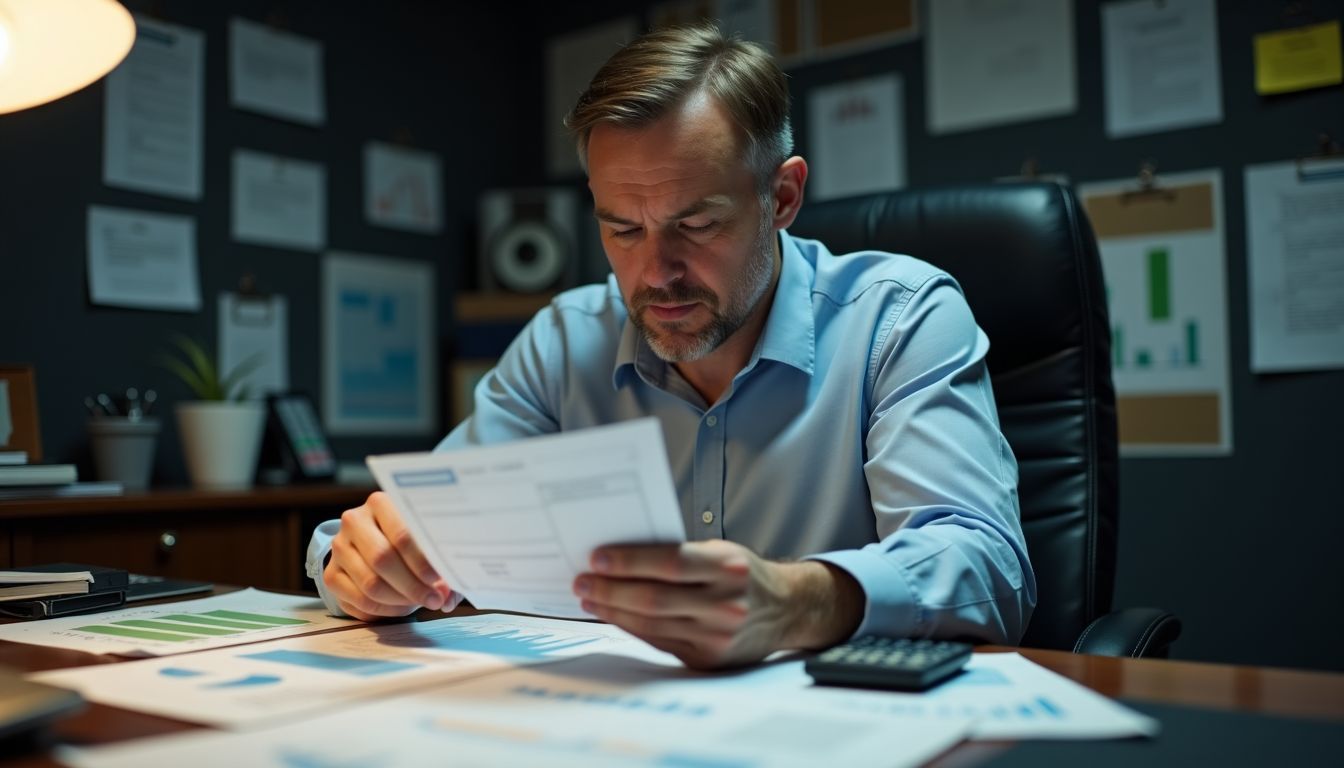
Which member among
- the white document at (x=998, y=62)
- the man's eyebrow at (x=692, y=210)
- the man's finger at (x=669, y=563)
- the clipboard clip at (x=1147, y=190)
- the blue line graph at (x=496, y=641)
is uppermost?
the white document at (x=998, y=62)

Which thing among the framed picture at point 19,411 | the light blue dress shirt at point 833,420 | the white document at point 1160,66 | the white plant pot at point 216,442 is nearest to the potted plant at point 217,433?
the white plant pot at point 216,442

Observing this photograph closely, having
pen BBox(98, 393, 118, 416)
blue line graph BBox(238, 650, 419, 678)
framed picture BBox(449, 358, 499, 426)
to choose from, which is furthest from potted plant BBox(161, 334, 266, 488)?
blue line graph BBox(238, 650, 419, 678)

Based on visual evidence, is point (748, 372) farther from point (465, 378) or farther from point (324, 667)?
point (465, 378)

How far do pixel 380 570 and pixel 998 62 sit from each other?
205cm

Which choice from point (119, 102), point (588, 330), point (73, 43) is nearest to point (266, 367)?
point (119, 102)

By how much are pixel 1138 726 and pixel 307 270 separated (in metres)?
2.41

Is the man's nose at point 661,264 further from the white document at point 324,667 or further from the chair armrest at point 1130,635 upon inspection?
the chair armrest at point 1130,635

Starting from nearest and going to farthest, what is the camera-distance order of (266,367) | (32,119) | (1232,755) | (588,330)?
1. (1232,755)
2. (588,330)
3. (32,119)
4. (266,367)

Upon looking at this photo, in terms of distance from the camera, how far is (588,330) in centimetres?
137

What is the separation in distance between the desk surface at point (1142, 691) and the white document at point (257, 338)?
1751mm

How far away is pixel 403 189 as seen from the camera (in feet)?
9.55

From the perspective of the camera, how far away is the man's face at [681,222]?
1.13 metres

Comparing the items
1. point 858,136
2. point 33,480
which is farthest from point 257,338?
point 858,136

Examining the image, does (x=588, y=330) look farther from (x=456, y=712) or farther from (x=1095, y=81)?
(x=1095, y=81)
